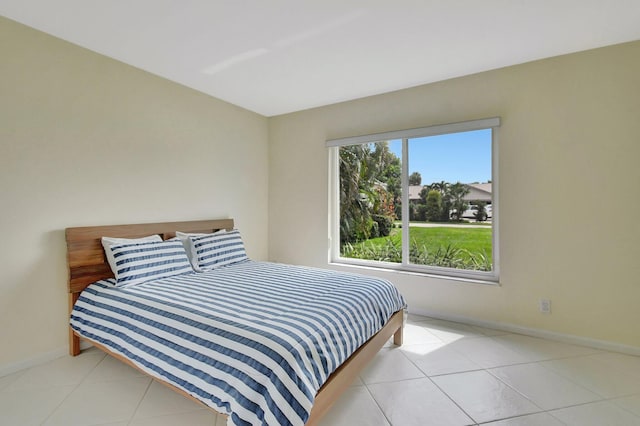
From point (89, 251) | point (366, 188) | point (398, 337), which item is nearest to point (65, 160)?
point (89, 251)

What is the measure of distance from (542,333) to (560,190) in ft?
4.18

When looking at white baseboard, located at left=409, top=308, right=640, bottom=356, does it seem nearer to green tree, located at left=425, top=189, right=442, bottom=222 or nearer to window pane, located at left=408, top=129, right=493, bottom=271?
window pane, located at left=408, top=129, right=493, bottom=271

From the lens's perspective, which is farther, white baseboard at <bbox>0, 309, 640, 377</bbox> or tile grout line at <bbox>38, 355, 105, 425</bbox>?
white baseboard at <bbox>0, 309, 640, 377</bbox>

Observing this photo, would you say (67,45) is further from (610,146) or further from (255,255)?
(610,146)

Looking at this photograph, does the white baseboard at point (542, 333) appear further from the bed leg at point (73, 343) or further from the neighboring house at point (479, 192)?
the bed leg at point (73, 343)

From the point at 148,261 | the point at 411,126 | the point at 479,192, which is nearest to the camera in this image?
the point at 148,261

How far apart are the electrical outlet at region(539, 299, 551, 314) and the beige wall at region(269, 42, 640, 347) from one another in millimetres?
47

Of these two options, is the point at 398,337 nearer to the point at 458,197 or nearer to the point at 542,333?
the point at 542,333

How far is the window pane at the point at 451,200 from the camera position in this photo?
2998 millimetres

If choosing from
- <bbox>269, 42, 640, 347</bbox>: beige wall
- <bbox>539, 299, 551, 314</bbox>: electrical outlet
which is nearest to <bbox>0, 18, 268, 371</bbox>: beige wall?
<bbox>269, 42, 640, 347</bbox>: beige wall

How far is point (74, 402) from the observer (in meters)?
1.78

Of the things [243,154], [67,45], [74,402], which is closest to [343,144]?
[243,154]

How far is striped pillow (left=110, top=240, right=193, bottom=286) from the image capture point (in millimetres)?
2301

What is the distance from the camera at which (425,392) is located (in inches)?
74.3
